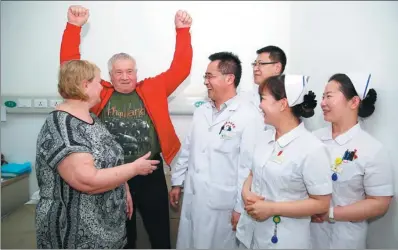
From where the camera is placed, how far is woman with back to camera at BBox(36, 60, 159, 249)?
1158 millimetres

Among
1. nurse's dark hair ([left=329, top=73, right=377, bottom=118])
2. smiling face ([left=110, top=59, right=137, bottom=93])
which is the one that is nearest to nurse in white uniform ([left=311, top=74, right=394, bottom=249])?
nurse's dark hair ([left=329, top=73, right=377, bottom=118])

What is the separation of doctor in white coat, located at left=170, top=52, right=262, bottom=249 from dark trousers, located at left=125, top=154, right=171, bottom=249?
0.39 ft

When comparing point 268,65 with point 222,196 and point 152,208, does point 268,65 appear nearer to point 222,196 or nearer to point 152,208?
point 222,196

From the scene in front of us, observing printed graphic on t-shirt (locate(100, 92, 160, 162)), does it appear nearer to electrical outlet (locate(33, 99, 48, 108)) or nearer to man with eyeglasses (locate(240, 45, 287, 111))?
man with eyeglasses (locate(240, 45, 287, 111))

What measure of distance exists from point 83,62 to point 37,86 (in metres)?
1.40

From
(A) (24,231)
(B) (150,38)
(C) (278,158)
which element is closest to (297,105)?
(C) (278,158)

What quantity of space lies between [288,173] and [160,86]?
0.98 m

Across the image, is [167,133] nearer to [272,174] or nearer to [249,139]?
[249,139]

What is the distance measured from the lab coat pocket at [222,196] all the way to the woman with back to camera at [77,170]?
23.2 inches

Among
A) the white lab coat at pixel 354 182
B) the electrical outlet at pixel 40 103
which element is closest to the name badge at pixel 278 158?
the white lab coat at pixel 354 182

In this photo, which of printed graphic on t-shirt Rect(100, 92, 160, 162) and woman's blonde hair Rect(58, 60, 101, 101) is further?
printed graphic on t-shirt Rect(100, 92, 160, 162)

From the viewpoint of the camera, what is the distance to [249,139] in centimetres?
170

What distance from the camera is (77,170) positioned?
1140 mm

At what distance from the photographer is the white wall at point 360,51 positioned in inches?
59.1
